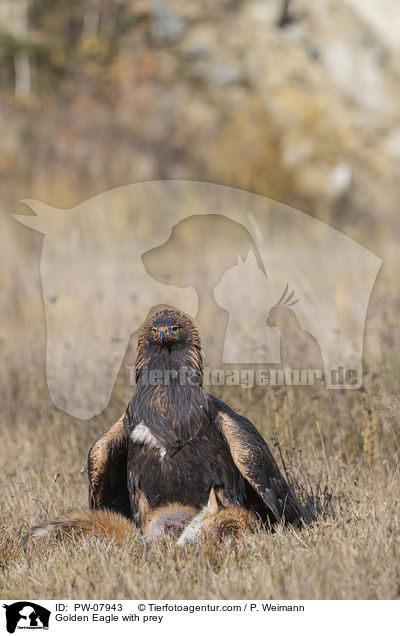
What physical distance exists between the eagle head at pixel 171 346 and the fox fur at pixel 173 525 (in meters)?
0.79

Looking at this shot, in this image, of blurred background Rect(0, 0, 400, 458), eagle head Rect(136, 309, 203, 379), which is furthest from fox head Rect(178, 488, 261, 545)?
blurred background Rect(0, 0, 400, 458)

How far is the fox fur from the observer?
3562 millimetres

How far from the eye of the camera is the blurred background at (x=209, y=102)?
55.7 ft

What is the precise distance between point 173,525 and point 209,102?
19.2m

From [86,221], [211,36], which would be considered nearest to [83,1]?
[211,36]

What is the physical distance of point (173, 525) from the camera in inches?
145

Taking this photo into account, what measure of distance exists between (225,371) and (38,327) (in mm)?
2670

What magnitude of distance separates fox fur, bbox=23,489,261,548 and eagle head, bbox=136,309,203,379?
2.58 ft

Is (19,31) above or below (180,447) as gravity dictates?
above
